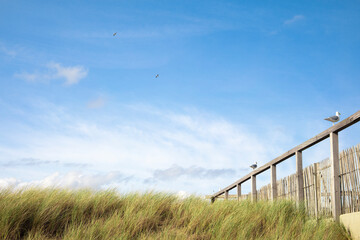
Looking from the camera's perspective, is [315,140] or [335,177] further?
[315,140]

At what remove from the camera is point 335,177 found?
6219mm

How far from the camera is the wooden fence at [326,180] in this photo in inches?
→ 232

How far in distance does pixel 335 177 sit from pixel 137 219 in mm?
3368

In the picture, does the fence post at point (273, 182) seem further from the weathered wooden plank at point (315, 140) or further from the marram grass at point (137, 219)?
the marram grass at point (137, 219)

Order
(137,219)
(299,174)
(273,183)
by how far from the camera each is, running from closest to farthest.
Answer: (137,219)
(299,174)
(273,183)

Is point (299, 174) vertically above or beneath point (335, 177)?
above

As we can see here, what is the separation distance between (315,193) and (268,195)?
281 centimetres

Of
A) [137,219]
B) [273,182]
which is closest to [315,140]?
[273,182]

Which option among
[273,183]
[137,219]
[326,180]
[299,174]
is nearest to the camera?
[137,219]

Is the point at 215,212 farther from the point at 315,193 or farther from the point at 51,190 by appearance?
the point at 51,190

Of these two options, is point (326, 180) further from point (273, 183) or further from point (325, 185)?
point (273, 183)

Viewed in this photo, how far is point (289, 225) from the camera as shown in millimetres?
6230

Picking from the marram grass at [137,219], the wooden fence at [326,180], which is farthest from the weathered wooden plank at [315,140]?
the marram grass at [137,219]

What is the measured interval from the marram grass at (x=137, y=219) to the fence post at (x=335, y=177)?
25 centimetres
